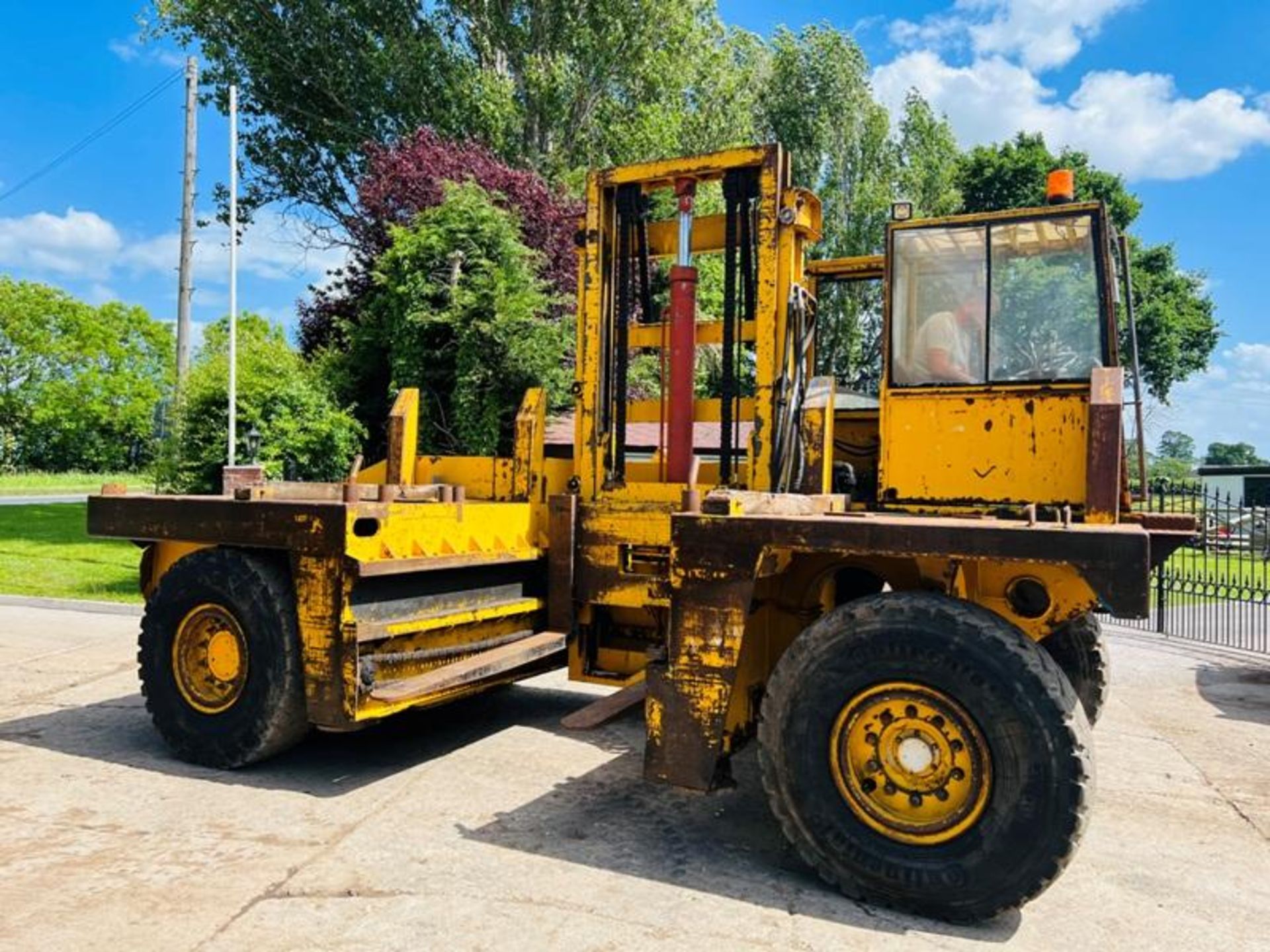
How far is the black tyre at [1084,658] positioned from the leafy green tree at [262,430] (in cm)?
1033

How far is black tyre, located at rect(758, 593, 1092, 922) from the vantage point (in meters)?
3.49

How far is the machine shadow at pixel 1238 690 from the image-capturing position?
7.71 m

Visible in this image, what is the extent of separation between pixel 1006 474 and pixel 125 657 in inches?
296

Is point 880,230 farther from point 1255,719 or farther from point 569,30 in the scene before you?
point 1255,719

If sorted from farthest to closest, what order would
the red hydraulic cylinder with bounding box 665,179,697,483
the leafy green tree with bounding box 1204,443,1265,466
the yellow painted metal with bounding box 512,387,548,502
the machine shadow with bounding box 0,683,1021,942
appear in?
the leafy green tree with bounding box 1204,443,1265,466, the yellow painted metal with bounding box 512,387,548,502, the red hydraulic cylinder with bounding box 665,179,697,483, the machine shadow with bounding box 0,683,1021,942

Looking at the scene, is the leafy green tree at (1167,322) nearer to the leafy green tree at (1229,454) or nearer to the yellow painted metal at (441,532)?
the yellow painted metal at (441,532)

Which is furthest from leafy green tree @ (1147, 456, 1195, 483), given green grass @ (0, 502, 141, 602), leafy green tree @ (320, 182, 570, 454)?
green grass @ (0, 502, 141, 602)

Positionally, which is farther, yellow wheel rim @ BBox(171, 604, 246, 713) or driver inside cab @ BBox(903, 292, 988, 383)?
Answer: yellow wheel rim @ BBox(171, 604, 246, 713)

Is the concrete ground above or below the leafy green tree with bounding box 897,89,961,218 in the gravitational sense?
below

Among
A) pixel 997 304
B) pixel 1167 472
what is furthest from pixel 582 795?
pixel 1167 472

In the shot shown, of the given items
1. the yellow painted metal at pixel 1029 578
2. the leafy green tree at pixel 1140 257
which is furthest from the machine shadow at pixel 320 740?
the leafy green tree at pixel 1140 257

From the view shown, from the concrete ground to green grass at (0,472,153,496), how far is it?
35072mm

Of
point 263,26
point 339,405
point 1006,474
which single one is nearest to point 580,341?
point 1006,474

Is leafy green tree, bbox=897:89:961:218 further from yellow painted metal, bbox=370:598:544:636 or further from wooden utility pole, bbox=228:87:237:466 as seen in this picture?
yellow painted metal, bbox=370:598:544:636
